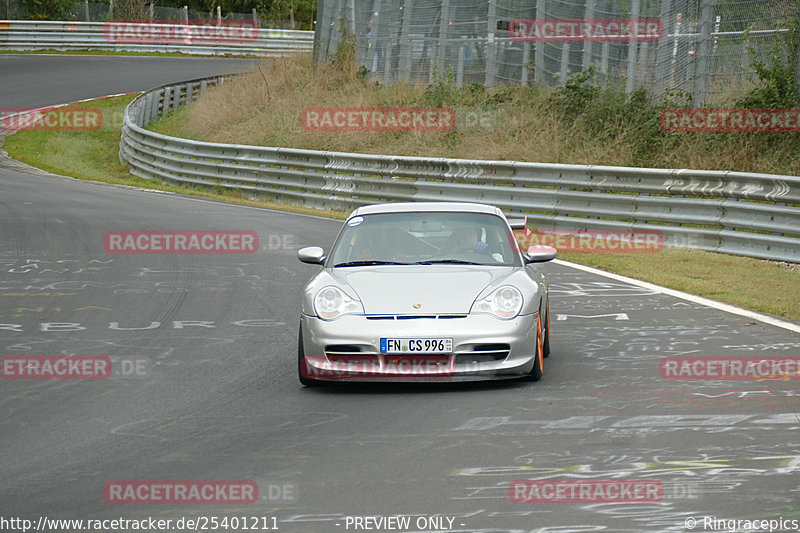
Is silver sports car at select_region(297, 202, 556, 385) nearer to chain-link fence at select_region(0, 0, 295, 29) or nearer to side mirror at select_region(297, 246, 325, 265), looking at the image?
side mirror at select_region(297, 246, 325, 265)

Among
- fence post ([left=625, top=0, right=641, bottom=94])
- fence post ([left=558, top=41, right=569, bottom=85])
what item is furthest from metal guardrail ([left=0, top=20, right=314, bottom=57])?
fence post ([left=625, top=0, right=641, bottom=94])

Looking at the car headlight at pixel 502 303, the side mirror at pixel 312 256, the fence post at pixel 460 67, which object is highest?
the fence post at pixel 460 67

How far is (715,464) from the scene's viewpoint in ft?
18.8

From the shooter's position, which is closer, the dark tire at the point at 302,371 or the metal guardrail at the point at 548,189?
the dark tire at the point at 302,371

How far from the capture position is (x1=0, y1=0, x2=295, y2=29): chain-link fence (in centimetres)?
5362

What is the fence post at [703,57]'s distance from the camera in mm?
20094

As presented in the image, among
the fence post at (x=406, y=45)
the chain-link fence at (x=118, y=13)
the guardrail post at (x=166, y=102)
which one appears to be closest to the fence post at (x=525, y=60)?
the fence post at (x=406, y=45)

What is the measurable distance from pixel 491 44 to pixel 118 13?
1358 inches

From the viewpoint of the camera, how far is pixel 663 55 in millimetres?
22219

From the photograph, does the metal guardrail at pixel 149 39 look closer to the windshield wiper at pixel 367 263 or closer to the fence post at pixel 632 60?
the fence post at pixel 632 60

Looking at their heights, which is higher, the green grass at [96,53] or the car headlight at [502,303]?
the car headlight at [502,303]

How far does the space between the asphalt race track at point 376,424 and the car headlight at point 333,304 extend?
0.54 m

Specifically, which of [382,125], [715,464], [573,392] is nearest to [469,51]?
[382,125]

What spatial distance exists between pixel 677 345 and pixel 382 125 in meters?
19.0
